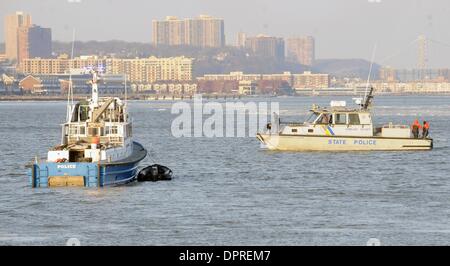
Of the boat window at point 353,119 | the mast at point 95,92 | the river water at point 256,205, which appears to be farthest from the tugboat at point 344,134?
the mast at point 95,92

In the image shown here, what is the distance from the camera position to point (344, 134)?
224 ft

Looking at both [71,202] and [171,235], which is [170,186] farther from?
[171,235]

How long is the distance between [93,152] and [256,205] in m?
8.23

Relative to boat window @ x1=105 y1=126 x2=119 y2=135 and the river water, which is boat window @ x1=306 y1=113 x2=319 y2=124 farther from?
boat window @ x1=105 y1=126 x2=119 y2=135

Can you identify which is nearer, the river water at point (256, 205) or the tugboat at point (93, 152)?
the river water at point (256, 205)

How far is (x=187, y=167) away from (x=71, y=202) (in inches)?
872

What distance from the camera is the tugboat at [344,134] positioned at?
67.3 metres

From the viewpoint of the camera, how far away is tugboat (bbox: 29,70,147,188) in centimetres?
4588

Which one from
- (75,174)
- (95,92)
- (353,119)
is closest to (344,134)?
(353,119)

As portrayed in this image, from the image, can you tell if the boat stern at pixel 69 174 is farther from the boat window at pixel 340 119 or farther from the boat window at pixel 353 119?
the boat window at pixel 353 119

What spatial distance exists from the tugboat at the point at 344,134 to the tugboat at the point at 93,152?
53.4ft

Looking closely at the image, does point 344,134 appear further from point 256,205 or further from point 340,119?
point 256,205

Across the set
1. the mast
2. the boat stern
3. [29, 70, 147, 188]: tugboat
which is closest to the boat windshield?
[29, 70, 147, 188]: tugboat
